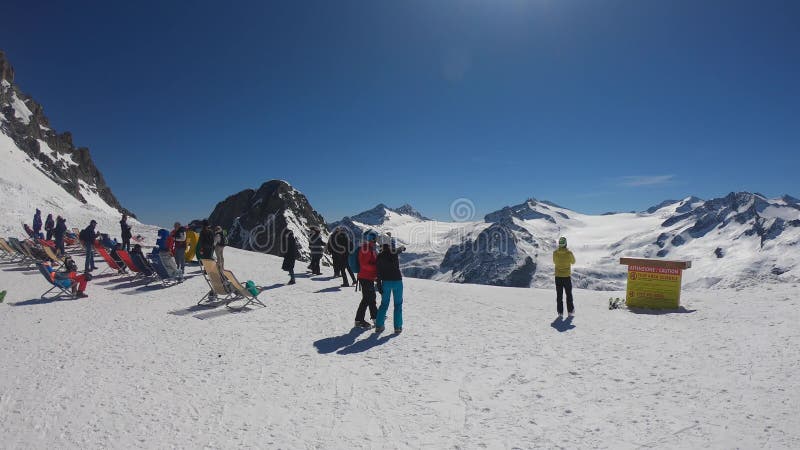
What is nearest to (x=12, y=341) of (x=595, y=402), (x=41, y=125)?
(x=595, y=402)

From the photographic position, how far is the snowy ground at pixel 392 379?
4.98 metres

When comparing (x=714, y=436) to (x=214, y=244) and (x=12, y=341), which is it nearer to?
(x=12, y=341)

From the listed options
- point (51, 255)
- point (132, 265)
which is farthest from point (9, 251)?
point (132, 265)

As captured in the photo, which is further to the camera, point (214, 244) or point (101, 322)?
point (214, 244)

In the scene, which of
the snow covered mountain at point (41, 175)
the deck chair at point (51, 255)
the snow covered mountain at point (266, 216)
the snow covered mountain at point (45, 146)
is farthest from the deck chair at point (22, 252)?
the snow covered mountain at point (45, 146)

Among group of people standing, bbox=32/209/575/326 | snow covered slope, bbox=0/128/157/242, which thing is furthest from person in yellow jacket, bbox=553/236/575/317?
snow covered slope, bbox=0/128/157/242

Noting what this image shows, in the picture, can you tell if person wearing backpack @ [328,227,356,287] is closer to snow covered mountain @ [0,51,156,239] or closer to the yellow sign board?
the yellow sign board

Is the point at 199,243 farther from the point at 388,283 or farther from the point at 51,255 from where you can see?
the point at 388,283

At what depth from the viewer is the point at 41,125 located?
98812 millimetres

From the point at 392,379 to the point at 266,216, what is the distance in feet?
245

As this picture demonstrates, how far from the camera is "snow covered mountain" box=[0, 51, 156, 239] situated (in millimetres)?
41281

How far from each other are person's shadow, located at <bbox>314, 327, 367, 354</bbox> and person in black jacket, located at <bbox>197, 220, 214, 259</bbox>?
739 cm

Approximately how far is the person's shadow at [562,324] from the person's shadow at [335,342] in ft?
16.2

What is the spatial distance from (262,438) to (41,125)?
130294 millimetres
